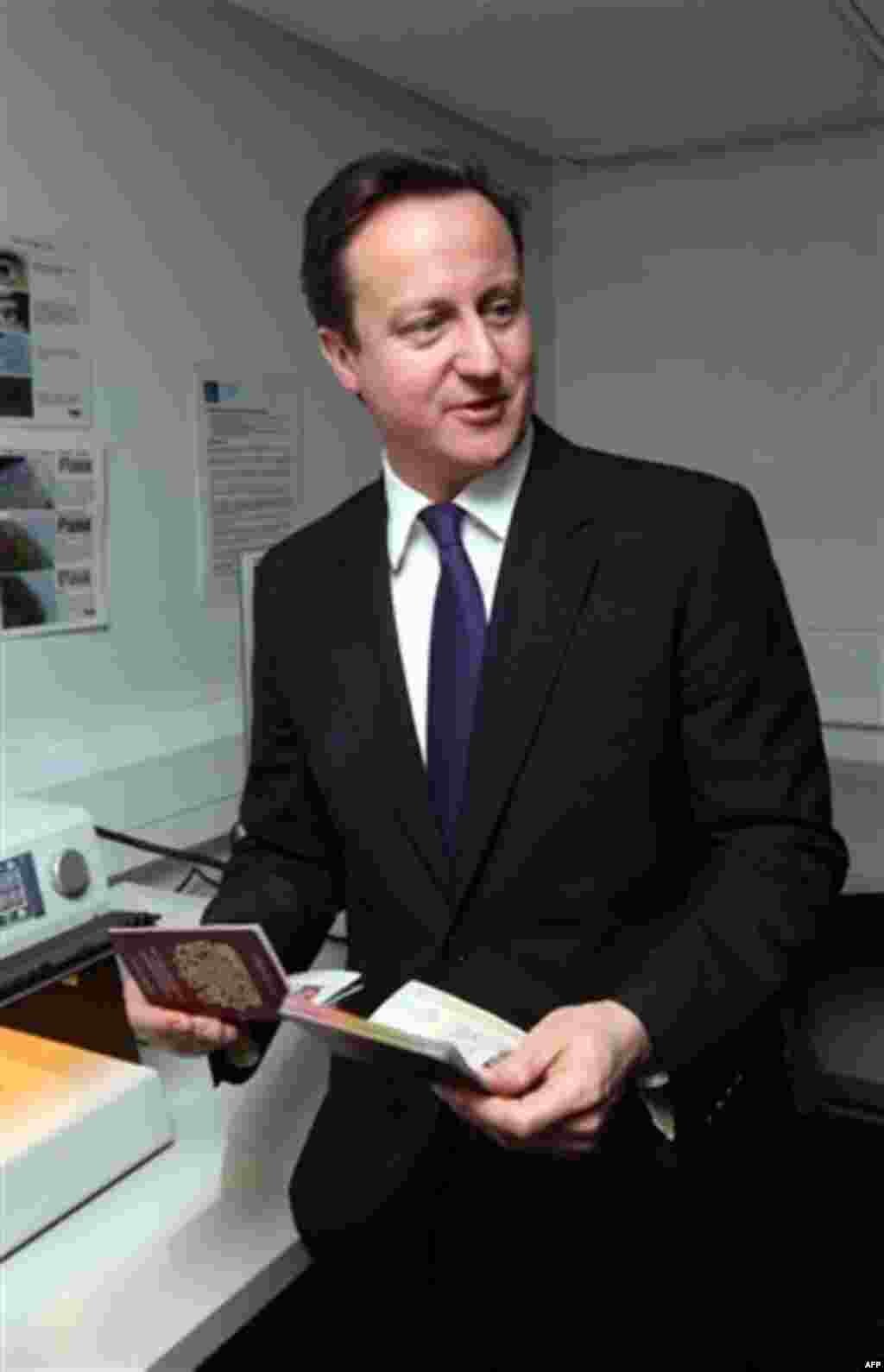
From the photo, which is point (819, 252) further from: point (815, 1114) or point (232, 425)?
point (815, 1114)

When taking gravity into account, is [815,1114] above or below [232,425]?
below

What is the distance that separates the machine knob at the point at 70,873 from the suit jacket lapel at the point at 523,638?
338mm

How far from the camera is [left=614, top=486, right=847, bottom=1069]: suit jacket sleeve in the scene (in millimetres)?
963

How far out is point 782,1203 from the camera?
1.69 meters

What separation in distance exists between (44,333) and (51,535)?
0.25m

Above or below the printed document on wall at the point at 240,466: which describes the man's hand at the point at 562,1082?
below

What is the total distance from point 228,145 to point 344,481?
55 cm

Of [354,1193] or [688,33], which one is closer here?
[354,1193]

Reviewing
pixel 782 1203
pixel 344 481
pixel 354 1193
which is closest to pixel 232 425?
pixel 344 481

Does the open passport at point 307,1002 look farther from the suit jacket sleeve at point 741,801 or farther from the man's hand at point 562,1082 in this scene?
the suit jacket sleeve at point 741,801

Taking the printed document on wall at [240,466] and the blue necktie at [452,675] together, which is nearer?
the blue necktie at [452,675]

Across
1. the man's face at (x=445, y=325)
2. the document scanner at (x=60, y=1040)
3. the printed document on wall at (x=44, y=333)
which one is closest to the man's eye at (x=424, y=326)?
the man's face at (x=445, y=325)

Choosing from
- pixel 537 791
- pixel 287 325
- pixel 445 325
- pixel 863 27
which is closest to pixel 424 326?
pixel 445 325

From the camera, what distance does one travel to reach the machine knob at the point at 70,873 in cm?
109
